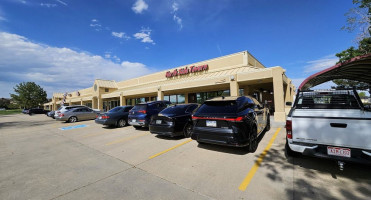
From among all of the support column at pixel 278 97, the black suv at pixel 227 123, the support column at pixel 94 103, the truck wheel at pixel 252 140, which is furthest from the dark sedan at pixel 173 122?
the support column at pixel 94 103

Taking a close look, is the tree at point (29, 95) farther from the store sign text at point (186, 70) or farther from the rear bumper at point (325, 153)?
the rear bumper at point (325, 153)

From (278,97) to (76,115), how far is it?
58.0 feet

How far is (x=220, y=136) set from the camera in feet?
13.9

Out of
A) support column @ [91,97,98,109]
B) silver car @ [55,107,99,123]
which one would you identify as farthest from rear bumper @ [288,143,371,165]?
support column @ [91,97,98,109]

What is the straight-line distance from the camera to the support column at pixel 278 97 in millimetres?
10125

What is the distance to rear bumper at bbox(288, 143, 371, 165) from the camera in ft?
8.77

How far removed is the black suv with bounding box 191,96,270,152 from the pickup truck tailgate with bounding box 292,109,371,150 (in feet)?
3.83

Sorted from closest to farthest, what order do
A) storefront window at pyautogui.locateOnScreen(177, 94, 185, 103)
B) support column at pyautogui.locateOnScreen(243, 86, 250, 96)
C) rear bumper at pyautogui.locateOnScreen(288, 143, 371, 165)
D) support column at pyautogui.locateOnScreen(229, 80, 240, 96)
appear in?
rear bumper at pyautogui.locateOnScreen(288, 143, 371, 165), support column at pyautogui.locateOnScreen(229, 80, 240, 96), support column at pyautogui.locateOnScreen(243, 86, 250, 96), storefront window at pyautogui.locateOnScreen(177, 94, 185, 103)

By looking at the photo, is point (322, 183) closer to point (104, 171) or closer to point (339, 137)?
point (339, 137)

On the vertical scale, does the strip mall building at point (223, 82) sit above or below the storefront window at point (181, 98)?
above

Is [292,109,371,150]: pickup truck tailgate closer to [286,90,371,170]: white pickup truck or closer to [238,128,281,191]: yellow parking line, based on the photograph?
[286,90,371,170]: white pickup truck

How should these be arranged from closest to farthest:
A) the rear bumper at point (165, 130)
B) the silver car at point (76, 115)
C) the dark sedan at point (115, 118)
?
the rear bumper at point (165, 130) → the dark sedan at point (115, 118) → the silver car at point (76, 115)

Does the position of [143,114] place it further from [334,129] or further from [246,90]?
[246,90]

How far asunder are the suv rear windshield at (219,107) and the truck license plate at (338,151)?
80.7 inches
